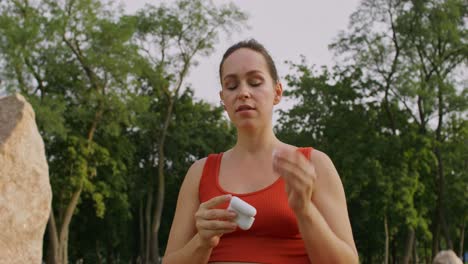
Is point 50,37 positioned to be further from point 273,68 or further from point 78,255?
point 273,68

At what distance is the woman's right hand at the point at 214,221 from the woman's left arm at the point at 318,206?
22cm

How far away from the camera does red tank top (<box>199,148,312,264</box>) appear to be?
239 centimetres

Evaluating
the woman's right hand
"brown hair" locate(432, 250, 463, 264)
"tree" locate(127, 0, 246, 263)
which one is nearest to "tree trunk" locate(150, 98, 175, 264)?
"tree" locate(127, 0, 246, 263)

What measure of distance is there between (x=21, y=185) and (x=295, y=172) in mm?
8190

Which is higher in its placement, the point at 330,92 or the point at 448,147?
the point at 330,92

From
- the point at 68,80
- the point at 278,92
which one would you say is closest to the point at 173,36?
the point at 68,80

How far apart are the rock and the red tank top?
24.6 feet

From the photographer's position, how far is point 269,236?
2.43 metres

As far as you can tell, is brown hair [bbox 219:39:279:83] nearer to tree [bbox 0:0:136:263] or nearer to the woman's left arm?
the woman's left arm

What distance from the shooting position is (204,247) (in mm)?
2365

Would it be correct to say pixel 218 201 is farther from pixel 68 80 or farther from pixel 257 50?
pixel 68 80

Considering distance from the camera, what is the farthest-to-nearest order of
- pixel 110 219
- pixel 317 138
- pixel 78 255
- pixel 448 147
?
pixel 78 255, pixel 110 219, pixel 317 138, pixel 448 147

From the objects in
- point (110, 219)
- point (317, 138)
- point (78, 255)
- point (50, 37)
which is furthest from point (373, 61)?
point (78, 255)

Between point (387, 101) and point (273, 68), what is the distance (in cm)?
2840
